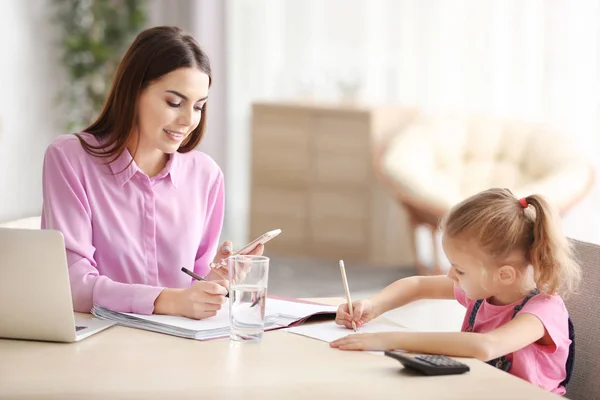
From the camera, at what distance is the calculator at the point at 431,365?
4.50 ft

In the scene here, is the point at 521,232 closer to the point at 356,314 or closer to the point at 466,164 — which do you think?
the point at 356,314

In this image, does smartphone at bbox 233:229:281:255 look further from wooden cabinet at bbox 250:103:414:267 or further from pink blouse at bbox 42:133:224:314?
wooden cabinet at bbox 250:103:414:267

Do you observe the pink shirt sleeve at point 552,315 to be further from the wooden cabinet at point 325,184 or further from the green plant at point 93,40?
the green plant at point 93,40

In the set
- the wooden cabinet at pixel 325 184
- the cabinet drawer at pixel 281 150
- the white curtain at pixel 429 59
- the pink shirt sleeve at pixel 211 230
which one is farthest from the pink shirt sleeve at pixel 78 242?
the cabinet drawer at pixel 281 150

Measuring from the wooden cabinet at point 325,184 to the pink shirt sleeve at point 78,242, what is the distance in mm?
3802

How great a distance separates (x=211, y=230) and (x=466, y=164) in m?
3.24

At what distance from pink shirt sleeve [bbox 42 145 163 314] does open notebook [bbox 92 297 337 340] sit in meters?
0.02

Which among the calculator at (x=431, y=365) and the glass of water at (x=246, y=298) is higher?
the glass of water at (x=246, y=298)

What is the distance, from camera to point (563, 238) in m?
1.65

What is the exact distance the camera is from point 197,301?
1.67m

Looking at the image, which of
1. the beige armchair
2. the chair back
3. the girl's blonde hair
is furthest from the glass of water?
the beige armchair

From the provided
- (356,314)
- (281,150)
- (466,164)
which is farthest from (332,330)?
A: (281,150)

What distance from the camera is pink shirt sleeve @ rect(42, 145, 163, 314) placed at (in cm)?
173

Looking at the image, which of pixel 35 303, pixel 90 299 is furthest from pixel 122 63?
pixel 35 303
